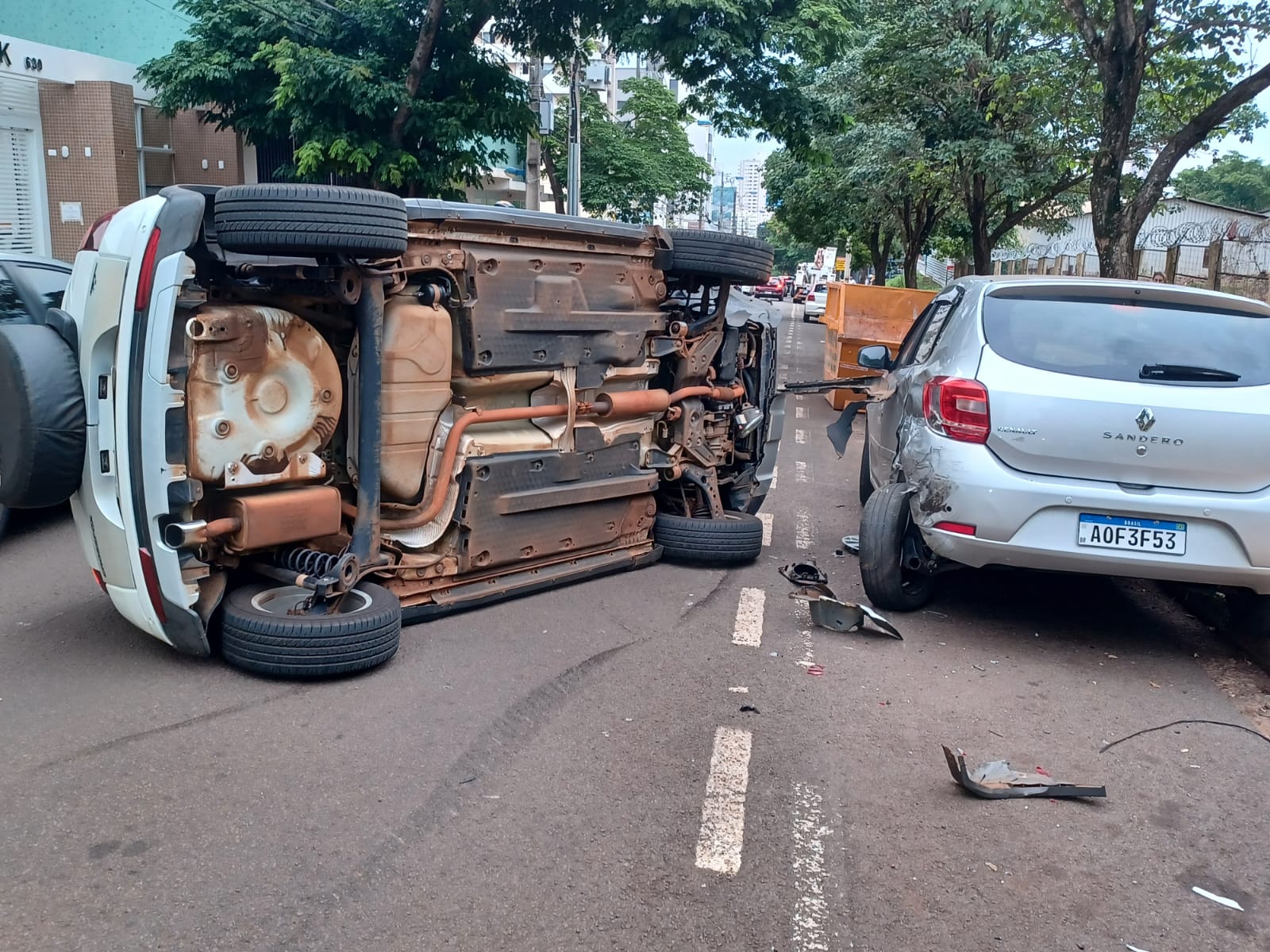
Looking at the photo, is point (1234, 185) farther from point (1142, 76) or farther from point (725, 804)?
point (725, 804)

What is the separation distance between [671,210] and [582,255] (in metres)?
41.0

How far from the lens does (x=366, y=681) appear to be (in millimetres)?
4680

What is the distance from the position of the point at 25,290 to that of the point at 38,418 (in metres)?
3.02

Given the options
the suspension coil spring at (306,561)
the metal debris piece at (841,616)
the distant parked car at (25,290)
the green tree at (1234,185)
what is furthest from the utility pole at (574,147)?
the green tree at (1234,185)

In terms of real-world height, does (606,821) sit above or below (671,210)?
below

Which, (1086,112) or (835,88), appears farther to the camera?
(835,88)

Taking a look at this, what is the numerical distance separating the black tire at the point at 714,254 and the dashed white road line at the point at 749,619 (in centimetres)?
188

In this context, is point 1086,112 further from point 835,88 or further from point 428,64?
point 428,64

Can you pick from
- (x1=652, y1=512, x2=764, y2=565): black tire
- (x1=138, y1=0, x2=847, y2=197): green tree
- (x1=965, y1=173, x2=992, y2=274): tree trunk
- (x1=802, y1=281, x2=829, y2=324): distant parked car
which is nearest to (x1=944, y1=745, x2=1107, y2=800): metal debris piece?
(x1=652, y1=512, x2=764, y2=565): black tire

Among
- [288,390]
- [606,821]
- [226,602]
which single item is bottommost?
[606,821]

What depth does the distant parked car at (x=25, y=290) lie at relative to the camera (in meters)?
6.75

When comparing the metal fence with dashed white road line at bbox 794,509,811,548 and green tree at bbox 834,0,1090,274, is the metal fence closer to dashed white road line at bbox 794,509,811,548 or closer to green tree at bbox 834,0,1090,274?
green tree at bbox 834,0,1090,274

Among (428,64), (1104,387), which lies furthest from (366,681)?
(428,64)

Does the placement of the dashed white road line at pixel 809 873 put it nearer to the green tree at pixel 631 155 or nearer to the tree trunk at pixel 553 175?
the tree trunk at pixel 553 175
